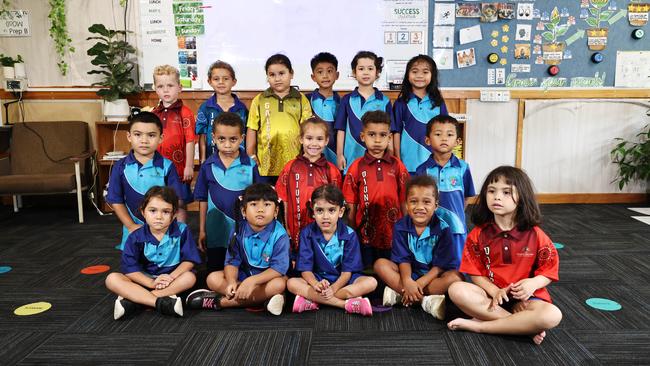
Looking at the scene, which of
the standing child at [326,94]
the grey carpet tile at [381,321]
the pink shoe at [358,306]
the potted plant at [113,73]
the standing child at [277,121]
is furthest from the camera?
the potted plant at [113,73]

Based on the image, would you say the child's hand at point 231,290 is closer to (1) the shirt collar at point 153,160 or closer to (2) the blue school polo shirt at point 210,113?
(1) the shirt collar at point 153,160

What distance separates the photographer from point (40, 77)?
4.23 metres

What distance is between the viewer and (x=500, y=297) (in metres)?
1.77

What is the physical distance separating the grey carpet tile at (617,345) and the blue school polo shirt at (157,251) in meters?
1.61

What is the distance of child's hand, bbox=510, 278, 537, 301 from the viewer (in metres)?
1.76

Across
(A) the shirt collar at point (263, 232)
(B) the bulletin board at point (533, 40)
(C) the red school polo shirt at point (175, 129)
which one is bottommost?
(A) the shirt collar at point (263, 232)

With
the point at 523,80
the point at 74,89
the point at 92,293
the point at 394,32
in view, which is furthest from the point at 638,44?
the point at 74,89

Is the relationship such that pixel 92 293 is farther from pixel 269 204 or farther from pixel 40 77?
pixel 40 77

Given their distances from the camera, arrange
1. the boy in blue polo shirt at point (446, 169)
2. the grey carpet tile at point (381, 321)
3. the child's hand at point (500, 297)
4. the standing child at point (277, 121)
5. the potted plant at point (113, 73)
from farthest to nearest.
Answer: the potted plant at point (113, 73) < the standing child at point (277, 121) < the boy in blue polo shirt at point (446, 169) < the grey carpet tile at point (381, 321) < the child's hand at point (500, 297)

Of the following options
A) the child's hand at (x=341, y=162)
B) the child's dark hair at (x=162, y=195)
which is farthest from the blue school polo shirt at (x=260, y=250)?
the child's hand at (x=341, y=162)

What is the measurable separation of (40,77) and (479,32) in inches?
147

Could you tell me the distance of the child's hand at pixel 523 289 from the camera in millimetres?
1758

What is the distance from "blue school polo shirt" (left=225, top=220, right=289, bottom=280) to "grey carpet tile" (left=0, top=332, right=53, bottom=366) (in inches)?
30.2

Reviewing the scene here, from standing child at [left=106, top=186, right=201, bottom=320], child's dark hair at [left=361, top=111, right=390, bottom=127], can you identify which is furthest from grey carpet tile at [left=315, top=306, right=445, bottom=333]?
child's dark hair at [left=361, top=111, right=390, bottom=127]
